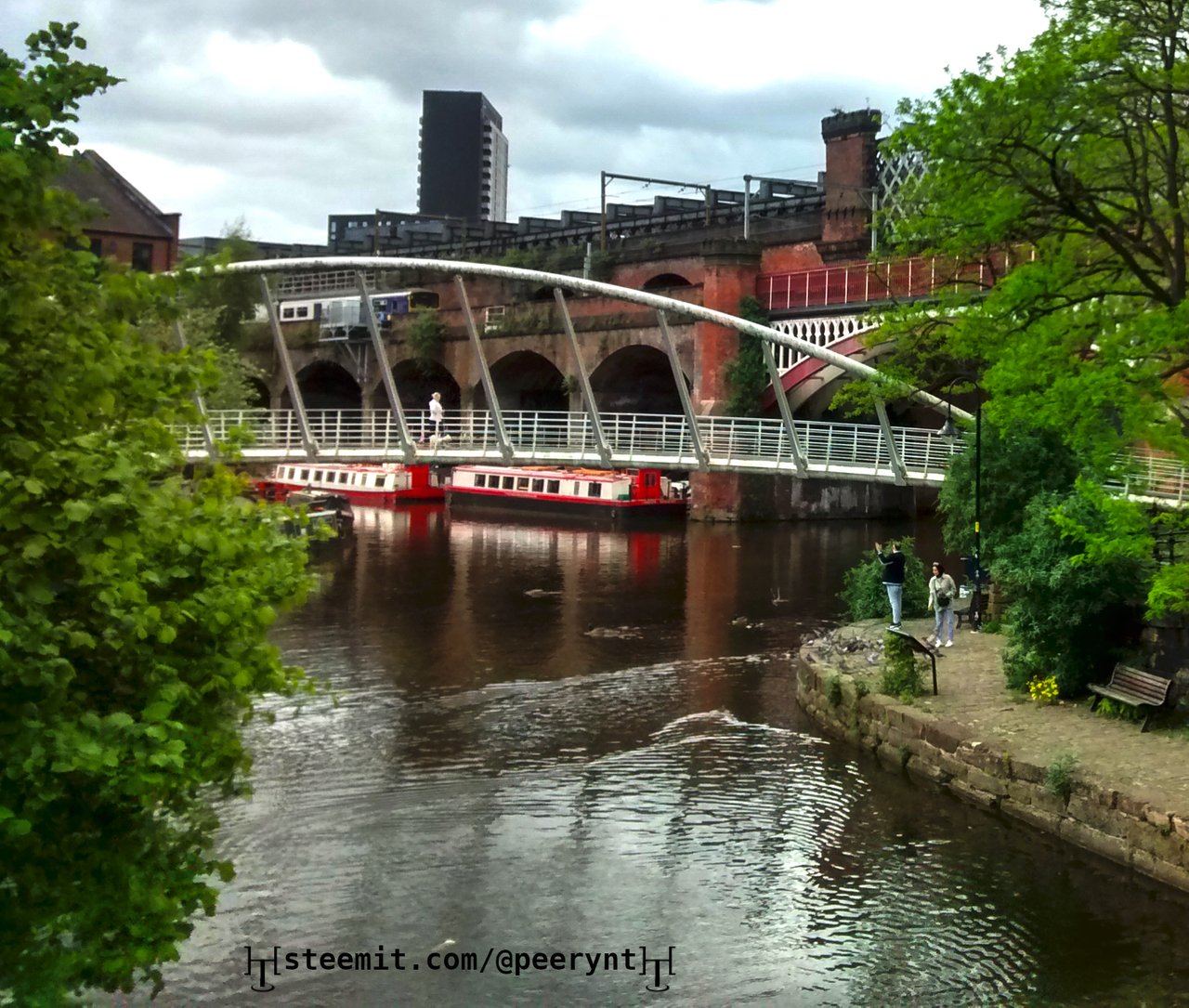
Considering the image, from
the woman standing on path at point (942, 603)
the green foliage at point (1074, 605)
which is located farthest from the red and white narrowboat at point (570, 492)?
the green foliage at point (1074, 605)

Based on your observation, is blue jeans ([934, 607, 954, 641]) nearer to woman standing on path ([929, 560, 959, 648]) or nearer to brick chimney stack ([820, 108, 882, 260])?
woman standing on path ([929, 560, 959, 648])

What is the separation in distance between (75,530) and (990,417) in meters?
13.2

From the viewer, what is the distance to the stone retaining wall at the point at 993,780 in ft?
44.5

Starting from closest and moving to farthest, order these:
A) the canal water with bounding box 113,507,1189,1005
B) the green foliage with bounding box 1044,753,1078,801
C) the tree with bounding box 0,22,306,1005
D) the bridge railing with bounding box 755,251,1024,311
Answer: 1. the tree with bounding box 0,22,306,1005
2. the canal water with bounding box 113,507,1189,1005
3. the green foliage with bounding box 1044,753,1078,801
4. the bridge railing with bounding box 755,251,1024,311

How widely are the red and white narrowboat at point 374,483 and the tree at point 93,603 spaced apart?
176 feet

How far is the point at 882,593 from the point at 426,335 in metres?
39.7

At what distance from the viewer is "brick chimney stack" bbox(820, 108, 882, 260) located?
5694cm

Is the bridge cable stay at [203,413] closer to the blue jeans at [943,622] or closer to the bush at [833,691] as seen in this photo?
the bush at [833,691]

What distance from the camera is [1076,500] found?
18.7m

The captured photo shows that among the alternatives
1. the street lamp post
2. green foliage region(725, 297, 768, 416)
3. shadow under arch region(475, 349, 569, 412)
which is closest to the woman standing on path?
the street lamp post

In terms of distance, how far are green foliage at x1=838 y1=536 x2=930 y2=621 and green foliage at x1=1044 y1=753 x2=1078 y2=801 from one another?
35.7ft

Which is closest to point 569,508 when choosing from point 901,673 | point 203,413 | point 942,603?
point 942,603

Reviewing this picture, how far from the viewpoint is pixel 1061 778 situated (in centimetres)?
1488

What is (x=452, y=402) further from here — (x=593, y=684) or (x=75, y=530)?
(x=75, y=530)
